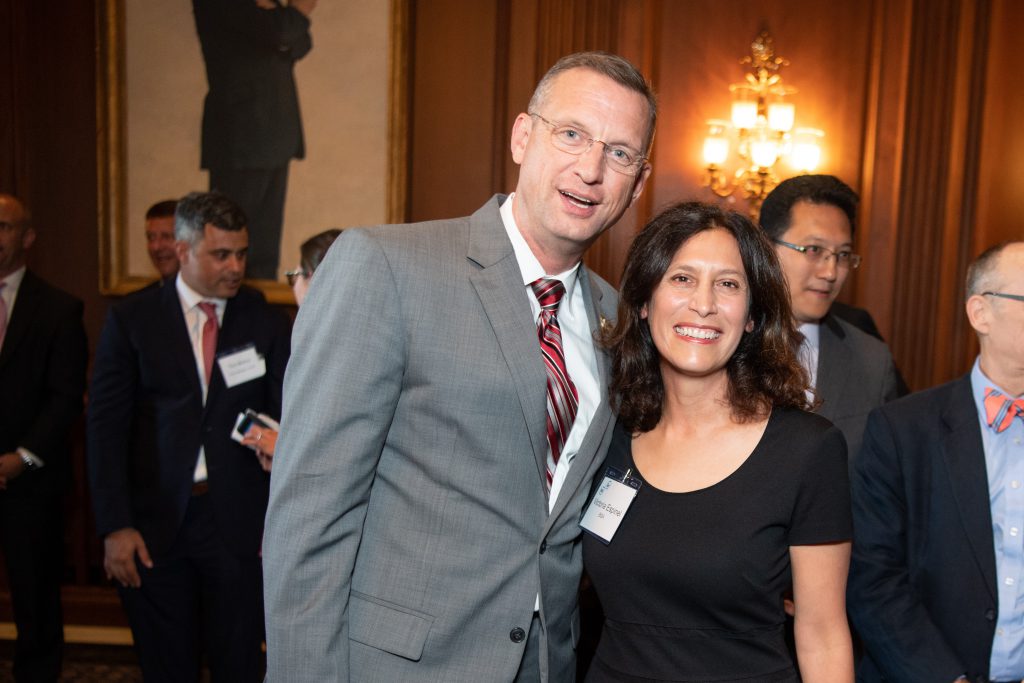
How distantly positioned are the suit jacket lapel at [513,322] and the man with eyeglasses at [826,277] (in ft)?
3.82

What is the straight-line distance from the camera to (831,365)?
2572 millimetres

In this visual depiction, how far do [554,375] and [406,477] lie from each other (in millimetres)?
332

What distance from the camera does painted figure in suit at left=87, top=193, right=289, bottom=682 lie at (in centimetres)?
297

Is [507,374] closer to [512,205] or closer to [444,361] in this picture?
[444,361]

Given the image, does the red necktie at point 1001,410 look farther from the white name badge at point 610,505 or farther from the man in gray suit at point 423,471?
the man in gray suit at point 423,471

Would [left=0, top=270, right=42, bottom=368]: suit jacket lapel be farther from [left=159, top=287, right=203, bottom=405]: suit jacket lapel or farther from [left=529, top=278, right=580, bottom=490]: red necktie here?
[left=529, top=278, right=580, bottom=490]: red necktie

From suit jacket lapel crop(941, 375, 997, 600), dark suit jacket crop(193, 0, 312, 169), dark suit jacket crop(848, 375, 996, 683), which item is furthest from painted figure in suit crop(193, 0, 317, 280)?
suit jacket lapel crop(941, 375, 997, 600)

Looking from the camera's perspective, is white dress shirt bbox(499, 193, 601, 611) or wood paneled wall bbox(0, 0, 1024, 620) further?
wood paneled wall bbox(0, 0, 1024, 620)

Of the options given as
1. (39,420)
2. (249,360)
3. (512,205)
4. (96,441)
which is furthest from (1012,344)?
(39,420)

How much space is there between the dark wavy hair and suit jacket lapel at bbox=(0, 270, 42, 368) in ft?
8.81

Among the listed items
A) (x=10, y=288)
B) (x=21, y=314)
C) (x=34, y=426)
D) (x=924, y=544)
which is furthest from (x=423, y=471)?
(x=10, y=288)

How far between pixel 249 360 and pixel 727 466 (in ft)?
6.17

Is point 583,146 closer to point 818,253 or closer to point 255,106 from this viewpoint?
point 818,253

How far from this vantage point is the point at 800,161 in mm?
4754
